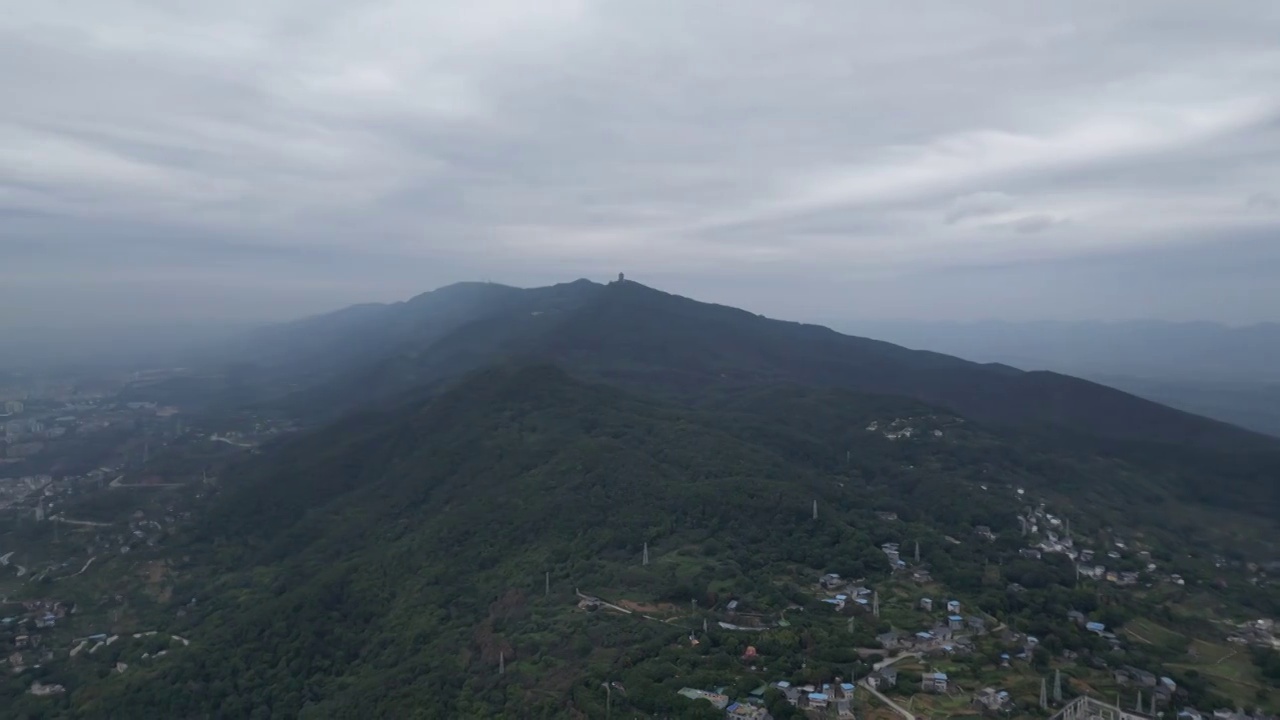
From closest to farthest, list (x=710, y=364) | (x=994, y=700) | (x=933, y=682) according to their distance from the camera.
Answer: (x=994, y=700)
(x=933, y=682)
(x=710, y=364)

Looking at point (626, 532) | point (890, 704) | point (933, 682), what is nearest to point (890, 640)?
point (933, 682)

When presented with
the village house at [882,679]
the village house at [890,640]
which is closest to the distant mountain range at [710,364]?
the village house at [890,640]

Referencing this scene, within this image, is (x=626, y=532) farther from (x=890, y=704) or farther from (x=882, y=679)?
(x=890, y=704)

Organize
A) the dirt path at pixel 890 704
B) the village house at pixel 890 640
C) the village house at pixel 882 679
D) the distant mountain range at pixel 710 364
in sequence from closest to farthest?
the dirt path at pixel 890 704 → the village house at pixel 882 679 → the village house at pixel 890 640 → the distant mountain range at pixel 710 364

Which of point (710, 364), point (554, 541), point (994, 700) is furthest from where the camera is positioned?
point (710, 364)

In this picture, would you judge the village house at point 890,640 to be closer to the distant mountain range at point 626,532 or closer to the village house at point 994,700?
the distant mountain range at point 626,532

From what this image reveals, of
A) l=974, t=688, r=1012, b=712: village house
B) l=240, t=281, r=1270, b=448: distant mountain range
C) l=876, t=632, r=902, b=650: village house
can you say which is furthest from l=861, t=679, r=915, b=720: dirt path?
l=240, t=281, r=1270, b=448: distant mountain range

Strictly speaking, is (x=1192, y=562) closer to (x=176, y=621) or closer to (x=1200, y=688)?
(x=1200, y=688)

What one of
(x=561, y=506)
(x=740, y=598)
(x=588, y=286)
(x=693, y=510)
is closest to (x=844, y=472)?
(x=693, y=510)

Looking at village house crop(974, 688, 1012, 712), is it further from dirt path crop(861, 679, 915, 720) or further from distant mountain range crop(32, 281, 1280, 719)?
distant mountain range crop(32, 281, 1280, 719)

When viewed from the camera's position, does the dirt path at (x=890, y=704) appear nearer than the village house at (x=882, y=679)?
Yes
